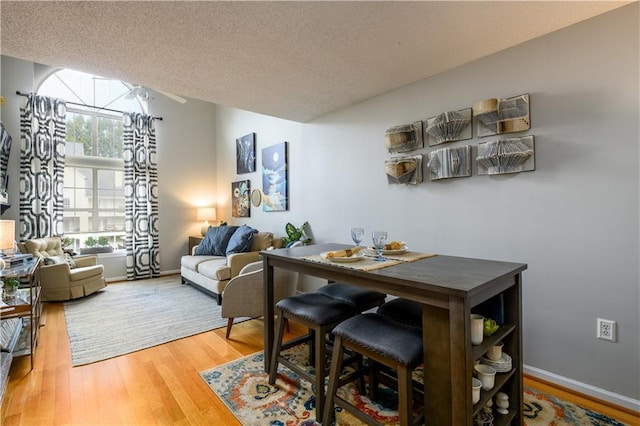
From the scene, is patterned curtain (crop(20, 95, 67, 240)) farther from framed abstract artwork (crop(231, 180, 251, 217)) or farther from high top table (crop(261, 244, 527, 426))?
high top table (crop(261, 244, 527, 426))

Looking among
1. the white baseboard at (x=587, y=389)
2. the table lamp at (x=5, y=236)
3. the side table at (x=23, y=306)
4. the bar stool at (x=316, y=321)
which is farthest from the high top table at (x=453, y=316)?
the table lamp at (x=5, y=236)

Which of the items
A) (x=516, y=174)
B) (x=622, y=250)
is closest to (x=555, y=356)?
(x=622, y=250)

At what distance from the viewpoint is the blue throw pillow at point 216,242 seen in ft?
14.3

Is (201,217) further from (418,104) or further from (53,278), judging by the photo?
(418,104)

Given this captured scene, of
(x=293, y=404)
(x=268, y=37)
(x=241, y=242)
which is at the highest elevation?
(x=268, y=37)

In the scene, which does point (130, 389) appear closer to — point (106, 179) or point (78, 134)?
point (106, 179)

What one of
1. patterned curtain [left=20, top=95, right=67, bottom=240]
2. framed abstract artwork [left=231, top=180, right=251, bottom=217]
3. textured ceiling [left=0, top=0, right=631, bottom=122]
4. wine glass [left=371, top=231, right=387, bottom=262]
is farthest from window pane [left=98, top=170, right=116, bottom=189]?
wine glass [left=371, top=231, right=387, bottom=262]

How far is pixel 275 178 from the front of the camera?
14.1 ft

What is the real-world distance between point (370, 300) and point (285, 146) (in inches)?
107

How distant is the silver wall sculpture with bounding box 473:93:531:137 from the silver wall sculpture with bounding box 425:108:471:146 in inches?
2.9

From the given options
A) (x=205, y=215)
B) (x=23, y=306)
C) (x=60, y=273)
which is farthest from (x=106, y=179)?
(x=23, y=306)

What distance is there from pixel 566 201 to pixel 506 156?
442mm

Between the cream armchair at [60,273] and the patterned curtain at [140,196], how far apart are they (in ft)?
2.92

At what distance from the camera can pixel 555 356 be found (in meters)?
1.94
